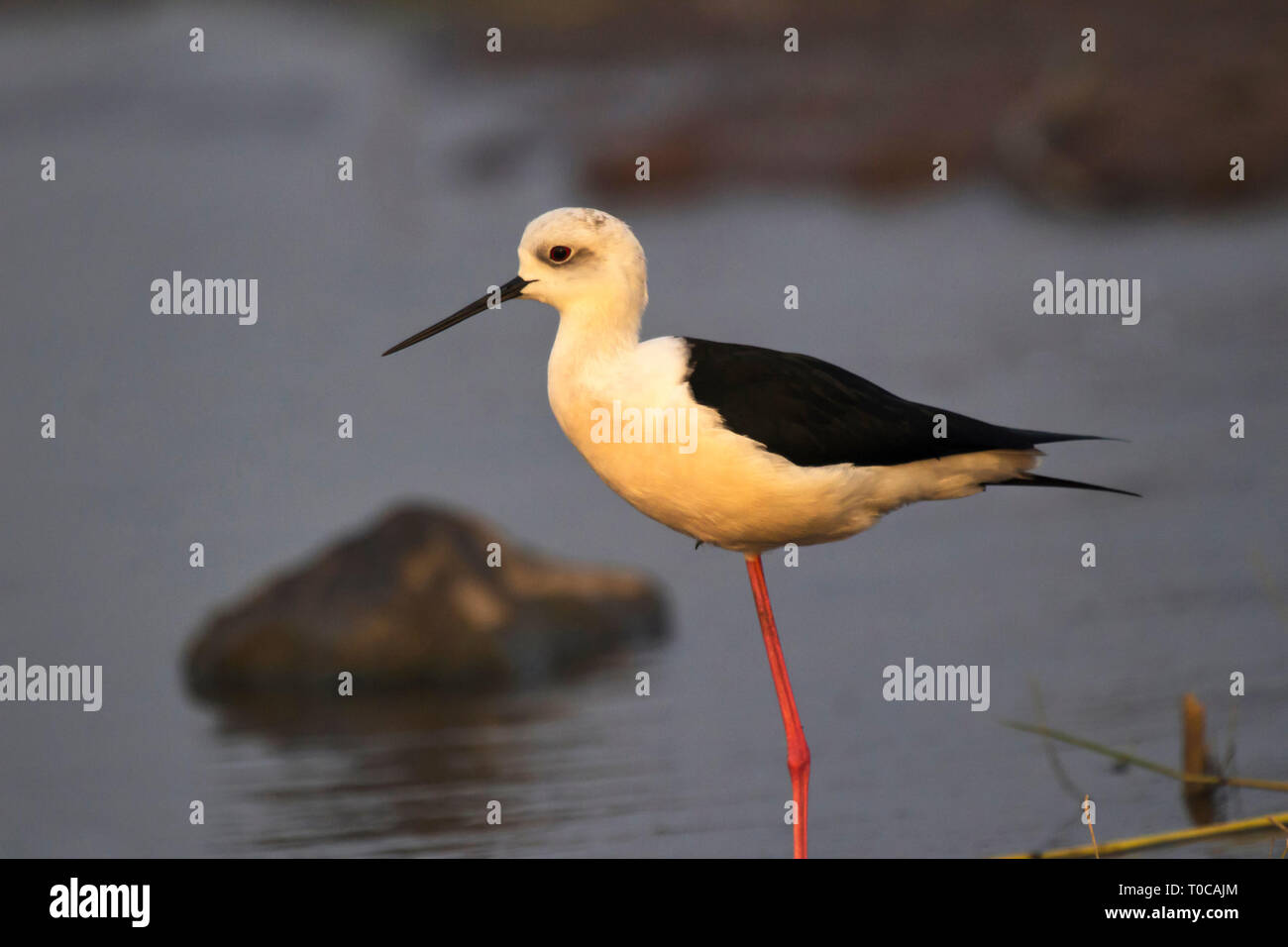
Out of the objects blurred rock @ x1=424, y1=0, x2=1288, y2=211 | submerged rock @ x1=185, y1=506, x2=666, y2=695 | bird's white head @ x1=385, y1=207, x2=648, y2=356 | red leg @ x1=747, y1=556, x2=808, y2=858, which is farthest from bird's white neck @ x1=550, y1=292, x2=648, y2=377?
blurred rock @ x1=424, y1=0, x2=1288, y2=211

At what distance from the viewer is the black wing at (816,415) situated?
6223 mm

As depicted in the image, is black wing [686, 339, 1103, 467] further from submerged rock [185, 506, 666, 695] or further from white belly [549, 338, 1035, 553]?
submerged rock [185, 506, 666, 695]

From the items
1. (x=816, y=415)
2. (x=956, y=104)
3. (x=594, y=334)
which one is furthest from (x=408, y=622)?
(x=956, y=104)

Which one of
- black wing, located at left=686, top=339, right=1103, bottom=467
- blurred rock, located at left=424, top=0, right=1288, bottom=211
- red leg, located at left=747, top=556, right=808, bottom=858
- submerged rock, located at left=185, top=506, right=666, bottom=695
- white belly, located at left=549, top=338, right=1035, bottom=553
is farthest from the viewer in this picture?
blurred rock, located at left=424, top=0, right=1288, bottom=211

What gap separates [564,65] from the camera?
87.4ft

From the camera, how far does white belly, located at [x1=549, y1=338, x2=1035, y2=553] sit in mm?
6113

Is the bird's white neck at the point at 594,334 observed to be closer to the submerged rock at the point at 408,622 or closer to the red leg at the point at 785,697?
the red leg at the point at 785,697

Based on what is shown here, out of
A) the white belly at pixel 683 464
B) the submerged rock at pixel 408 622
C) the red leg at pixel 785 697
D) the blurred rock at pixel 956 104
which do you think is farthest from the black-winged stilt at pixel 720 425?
the blurred rock at pixel 956 104

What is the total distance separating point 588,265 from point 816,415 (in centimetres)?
100

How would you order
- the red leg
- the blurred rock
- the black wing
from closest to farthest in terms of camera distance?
the black wing, the red leg, the blurred rock

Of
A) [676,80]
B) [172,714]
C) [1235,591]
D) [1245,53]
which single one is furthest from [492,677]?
[1245,53]

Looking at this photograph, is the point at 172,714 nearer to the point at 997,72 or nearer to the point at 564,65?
the point at 564,65

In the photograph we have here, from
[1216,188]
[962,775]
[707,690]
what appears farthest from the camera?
[1216,188]
